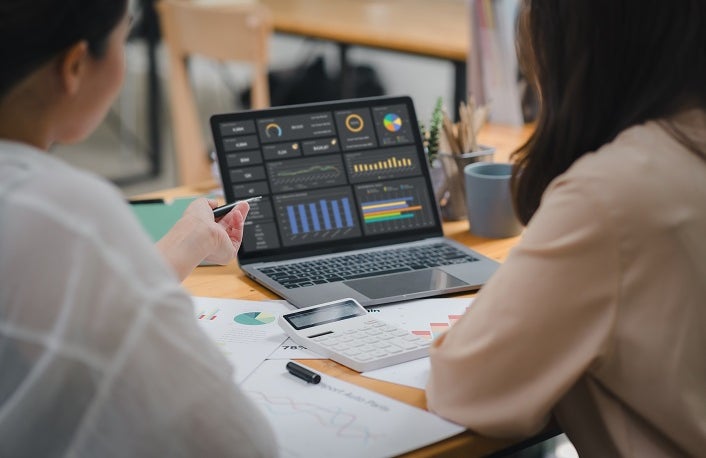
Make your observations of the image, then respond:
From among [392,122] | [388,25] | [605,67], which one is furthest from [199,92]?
[605,67]

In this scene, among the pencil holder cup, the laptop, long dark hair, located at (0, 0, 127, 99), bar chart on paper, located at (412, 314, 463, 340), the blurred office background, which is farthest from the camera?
the blurred office background

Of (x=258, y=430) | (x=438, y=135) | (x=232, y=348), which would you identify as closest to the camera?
(x=258, y=430)

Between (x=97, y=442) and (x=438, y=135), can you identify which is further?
(x=438, y=135)

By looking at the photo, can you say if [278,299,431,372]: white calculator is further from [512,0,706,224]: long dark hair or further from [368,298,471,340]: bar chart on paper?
[512,0,706,224]: long dark hair

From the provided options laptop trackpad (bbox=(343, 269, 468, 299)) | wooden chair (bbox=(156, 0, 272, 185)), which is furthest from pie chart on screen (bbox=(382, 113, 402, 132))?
wooden chair (bbox=(156, 0, 272, 185))

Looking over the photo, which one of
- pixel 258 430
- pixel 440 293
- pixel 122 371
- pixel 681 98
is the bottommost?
pixel 440 293

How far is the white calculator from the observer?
50.9 inches

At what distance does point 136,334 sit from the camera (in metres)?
0.86

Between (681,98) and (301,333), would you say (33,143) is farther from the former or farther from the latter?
(681,98)

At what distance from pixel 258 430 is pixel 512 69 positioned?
1779 millimetres

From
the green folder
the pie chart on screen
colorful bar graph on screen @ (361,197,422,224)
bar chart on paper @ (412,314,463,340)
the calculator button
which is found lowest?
bar chart on paper @ (412,314,463,340)

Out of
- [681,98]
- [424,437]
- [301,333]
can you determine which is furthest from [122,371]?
[681,98]

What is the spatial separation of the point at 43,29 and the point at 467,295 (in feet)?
2.86

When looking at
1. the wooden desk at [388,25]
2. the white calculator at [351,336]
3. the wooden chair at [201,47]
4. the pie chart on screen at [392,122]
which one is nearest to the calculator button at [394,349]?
the white calculator at [351,336]
